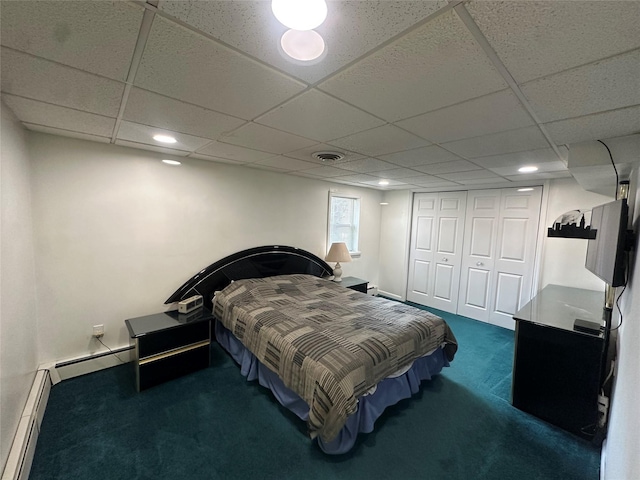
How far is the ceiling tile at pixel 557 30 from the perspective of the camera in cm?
71

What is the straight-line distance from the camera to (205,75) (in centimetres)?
114

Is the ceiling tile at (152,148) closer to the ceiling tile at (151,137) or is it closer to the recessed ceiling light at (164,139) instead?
the ceiling tile at (151,137)

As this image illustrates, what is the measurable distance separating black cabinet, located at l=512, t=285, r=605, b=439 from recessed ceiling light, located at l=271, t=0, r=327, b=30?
2536 mm

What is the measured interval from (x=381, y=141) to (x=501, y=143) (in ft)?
2.87

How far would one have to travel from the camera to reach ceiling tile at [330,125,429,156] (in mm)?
1790

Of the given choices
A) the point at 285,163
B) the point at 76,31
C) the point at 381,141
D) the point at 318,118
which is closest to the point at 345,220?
the point at 285,163

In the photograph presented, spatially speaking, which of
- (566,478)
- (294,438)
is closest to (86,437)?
(294,438)

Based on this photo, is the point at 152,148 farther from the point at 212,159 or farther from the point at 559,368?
the point at 559,368

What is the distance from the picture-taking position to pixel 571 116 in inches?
54.9

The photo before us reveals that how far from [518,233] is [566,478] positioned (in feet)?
9.74

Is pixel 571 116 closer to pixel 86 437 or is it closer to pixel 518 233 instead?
pixel 518 233

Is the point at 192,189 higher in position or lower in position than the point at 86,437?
higher

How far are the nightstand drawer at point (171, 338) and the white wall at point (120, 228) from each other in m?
0.56

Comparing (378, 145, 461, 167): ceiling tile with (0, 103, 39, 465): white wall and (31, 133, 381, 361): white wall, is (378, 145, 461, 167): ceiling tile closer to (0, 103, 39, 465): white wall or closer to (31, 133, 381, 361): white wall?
(31, 133, 381, 361): white wall
